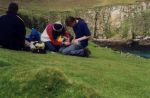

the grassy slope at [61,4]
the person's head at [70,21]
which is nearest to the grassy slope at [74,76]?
the person's head at [70,21]

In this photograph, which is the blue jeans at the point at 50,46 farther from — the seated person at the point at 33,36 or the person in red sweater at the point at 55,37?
the seated person at the point at 33,36

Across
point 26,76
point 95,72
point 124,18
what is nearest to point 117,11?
point 124,18

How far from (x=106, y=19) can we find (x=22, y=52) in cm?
6226

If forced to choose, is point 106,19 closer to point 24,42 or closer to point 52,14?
point 52,14

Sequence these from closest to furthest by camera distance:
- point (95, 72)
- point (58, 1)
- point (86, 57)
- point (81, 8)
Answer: point (95, 72), point (86, 57), point (81, 8), point (58, 1)

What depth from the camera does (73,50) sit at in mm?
29203

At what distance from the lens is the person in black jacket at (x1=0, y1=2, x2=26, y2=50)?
85.5ft

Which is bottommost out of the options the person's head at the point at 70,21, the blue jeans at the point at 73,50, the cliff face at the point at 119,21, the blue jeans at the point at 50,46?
the cliff face at the point at 119,21

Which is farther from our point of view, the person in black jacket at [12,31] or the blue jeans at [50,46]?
the blue jeans at [50,46]

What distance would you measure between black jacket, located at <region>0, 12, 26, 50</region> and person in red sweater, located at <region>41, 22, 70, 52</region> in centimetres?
243

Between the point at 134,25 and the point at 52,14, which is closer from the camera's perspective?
the point at 52,14

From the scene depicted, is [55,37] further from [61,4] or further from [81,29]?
[61,4]

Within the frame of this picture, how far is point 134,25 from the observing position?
289 ft

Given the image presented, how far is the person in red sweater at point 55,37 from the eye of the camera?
28891 mm
